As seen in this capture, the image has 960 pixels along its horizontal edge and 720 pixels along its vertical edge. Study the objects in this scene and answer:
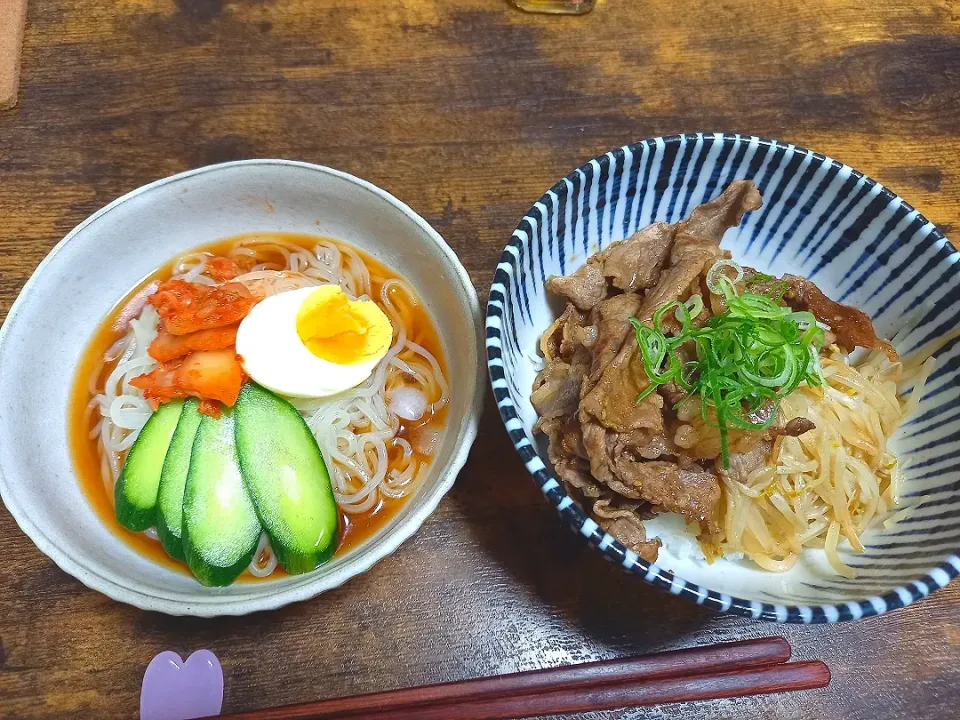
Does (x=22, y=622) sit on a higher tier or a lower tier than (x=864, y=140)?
lower

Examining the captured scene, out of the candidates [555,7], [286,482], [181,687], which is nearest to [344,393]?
[286,482]

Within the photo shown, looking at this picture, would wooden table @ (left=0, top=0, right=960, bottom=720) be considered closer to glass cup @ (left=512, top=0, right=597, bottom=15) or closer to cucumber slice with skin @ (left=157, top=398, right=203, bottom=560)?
glass cup @ (left=512, top=0, right=597, bottom=15)

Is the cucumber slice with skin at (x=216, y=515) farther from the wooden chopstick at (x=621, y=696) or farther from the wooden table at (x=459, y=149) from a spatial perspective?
the wooden chopstick at (x=621, y=696)

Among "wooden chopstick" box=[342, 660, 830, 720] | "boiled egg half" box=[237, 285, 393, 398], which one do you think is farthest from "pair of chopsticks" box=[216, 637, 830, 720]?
"boiled egg half" box=[237, 285, 393, 398]

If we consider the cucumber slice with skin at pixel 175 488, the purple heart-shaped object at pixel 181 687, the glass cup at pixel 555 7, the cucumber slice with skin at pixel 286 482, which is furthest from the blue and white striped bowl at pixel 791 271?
the glass cup at pixel 555 7

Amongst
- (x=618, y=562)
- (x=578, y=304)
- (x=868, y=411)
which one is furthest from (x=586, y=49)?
(x=618, y=562)

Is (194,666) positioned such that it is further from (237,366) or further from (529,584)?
(529,584)

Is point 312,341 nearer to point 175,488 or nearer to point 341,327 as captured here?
point 341,327
